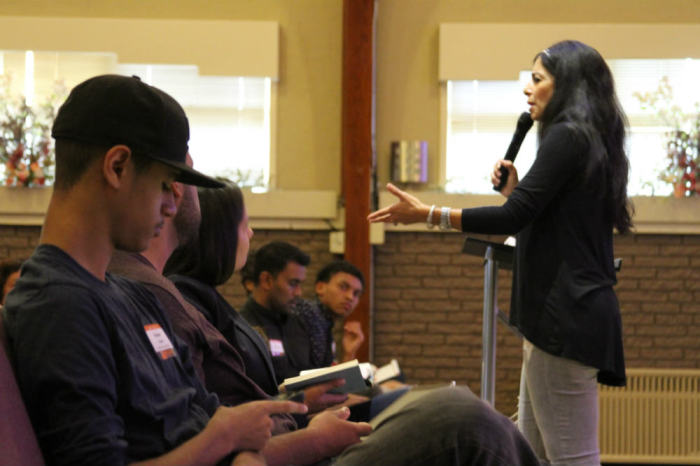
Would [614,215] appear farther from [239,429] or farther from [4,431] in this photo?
[4,431]

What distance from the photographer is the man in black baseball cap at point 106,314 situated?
3.71 feet

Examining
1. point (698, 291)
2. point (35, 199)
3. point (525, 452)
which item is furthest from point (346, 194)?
point (525, 452)

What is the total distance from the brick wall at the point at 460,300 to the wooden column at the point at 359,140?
170mm

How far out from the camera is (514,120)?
626 cm

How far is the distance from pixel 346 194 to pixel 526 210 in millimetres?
3767

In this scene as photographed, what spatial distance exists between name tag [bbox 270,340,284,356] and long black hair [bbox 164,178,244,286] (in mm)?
1431

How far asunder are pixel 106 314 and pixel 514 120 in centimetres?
534

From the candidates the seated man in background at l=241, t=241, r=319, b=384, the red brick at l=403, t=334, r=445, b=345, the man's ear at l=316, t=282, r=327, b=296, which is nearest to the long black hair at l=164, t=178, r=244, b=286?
the seated man in background at l=241, t=241, r=319, b=384

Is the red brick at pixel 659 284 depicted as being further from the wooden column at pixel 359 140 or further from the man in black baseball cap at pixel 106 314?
the man in black baseball cap at pixel 106 314

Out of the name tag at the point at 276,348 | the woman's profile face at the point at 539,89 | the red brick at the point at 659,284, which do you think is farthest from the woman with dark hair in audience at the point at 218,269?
the red brick at the point at 659,284

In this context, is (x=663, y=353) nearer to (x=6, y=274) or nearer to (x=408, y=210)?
(x=408, y=210)

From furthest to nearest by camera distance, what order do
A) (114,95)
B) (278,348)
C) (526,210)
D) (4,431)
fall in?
1. (278,348)
2. (526,210)
3. (114,95)
4. (4,431)

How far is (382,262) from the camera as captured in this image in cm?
621

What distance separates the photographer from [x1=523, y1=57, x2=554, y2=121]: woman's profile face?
8.34 feet
